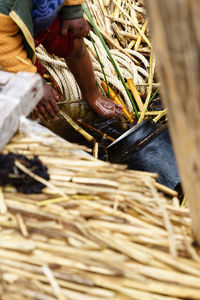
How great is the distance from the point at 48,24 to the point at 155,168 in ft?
3.40

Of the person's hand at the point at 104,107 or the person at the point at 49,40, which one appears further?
the person's hand at the point at 104,107

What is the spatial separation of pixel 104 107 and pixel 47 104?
28.9 inches

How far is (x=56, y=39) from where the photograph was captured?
8.06 feet

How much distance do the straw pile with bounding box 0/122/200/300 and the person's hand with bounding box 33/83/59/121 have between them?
31.8 inches

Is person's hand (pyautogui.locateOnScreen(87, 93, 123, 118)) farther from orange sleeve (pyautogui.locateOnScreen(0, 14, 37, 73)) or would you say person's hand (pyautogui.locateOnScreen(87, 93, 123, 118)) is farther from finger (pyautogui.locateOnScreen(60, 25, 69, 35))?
orange sleeve (pyautogui.locateOnScreen(0, 14, 37, 73))

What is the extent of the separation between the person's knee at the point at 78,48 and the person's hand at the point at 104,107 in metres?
0.32

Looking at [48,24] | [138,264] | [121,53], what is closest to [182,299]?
[138,264]

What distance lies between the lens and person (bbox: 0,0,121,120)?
6.43 ft

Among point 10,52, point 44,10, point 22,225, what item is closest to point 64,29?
point 44,10

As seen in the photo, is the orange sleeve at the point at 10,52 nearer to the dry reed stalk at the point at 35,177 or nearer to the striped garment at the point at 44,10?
the striped garment at the point at 44,10

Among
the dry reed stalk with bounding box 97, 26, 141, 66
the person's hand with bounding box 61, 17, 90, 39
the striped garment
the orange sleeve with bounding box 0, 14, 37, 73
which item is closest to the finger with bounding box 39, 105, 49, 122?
the orange sleeve with bounding box 0, 14, 37, 73

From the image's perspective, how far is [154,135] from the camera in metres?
2.03

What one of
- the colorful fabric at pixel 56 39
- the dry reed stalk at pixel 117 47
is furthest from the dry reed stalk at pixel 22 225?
the dry reed stalk at pixel 117 47

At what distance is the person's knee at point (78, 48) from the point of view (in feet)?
8.24
